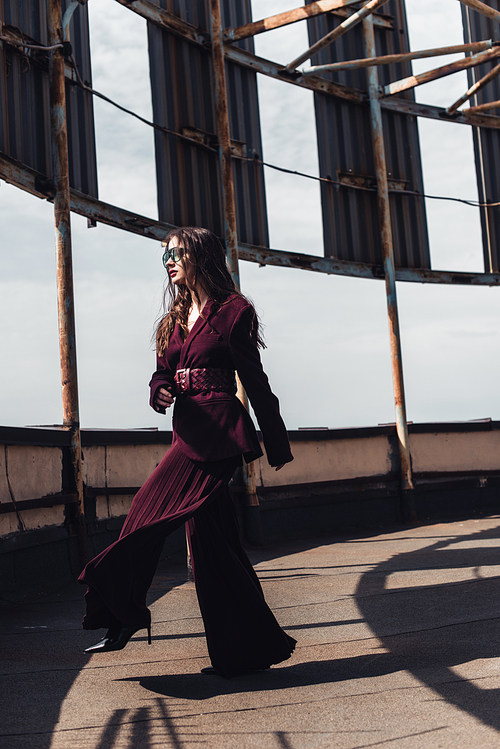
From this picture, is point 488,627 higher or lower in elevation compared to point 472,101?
lower

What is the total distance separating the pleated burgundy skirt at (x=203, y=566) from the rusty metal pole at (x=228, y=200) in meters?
4.08

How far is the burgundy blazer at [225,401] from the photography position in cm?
285

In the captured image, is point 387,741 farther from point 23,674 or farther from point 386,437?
point 386,437

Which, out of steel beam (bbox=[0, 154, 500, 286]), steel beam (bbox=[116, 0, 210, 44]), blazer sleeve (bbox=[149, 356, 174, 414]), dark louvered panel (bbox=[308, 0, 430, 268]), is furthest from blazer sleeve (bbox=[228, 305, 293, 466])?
dark louvered panel (bbox=[308, 0, 430, 268])

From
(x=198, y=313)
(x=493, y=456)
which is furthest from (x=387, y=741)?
(x=493, y=456)

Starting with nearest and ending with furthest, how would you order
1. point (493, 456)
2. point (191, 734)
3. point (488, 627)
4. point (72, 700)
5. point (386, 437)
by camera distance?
point (191, 734), point (72, 700), point (488, 627), point (386, 437), point (493, 456)

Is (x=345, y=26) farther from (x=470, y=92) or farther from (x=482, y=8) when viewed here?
(x=470, y=92)

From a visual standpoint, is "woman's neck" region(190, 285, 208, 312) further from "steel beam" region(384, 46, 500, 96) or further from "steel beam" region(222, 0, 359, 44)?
"steel beam" region(384, 46, 500, 96)

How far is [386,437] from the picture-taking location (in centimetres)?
906

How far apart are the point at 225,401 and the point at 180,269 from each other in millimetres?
597

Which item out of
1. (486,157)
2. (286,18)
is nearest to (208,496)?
(286,18)

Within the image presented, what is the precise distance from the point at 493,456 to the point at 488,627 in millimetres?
6757

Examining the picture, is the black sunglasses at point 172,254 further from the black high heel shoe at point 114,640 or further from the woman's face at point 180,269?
the black high heel shoe at point 114,640

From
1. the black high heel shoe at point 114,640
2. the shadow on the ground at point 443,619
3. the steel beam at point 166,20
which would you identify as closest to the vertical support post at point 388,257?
the steel beam at point 166,20
